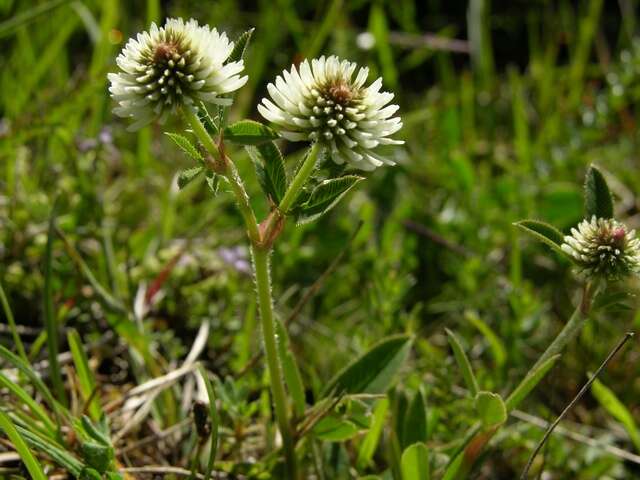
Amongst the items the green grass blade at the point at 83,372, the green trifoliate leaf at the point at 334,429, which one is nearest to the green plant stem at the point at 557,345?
the green trifoliate leaf at the point at 334,429

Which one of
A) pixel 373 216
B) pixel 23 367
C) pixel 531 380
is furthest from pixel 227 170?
pixel 373 216

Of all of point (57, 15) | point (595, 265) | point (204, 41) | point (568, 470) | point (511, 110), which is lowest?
point (568, 470)

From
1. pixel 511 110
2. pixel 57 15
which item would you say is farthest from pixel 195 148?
pixel 511 110

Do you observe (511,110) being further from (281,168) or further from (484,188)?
(281,168)

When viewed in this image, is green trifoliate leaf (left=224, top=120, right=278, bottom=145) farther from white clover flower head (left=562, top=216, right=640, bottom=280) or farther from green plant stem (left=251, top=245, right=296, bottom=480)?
white clover flower head (left=562, top=216, right=640, bottom=280)

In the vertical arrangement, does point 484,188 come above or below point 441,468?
above

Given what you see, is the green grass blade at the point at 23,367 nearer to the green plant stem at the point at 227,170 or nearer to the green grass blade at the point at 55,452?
the green grass blade at the point at 55,452

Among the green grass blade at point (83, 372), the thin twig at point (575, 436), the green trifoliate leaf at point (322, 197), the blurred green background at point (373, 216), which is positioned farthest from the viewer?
the blurred green background at point (373, 216)
